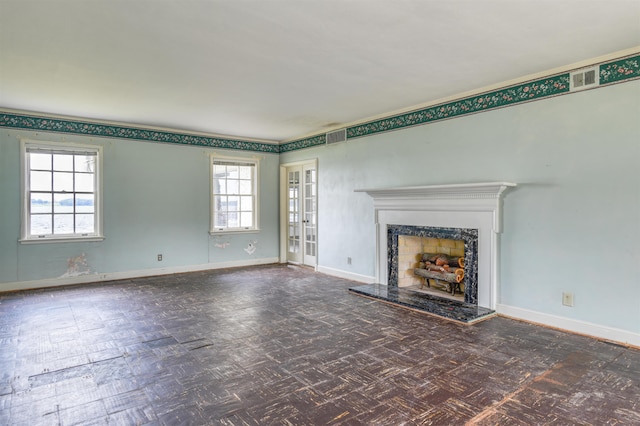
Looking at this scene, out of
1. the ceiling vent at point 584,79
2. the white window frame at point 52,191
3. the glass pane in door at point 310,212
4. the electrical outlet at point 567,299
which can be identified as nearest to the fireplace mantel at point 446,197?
the electrical outlet at point 567,299

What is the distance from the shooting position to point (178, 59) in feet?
10.9

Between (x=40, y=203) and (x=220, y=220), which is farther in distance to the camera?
(x=220, y=220)

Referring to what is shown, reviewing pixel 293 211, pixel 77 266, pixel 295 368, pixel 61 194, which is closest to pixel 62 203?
pixel 61 194

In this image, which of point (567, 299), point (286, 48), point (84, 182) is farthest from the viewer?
point (84, 182)

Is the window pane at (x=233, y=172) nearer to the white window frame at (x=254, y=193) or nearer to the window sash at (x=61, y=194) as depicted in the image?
the white window frame at (x=254, y=193)

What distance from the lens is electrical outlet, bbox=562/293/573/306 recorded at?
356 centimetres

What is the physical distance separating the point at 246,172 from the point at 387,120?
10.5 ft

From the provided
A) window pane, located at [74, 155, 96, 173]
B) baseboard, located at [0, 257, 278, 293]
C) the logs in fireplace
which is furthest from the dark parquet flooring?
window pane, located at [74, 155, 96, 173]

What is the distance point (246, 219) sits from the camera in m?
7.41

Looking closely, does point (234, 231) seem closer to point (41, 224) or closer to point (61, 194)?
point (61, 194)

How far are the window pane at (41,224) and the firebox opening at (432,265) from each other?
516cm

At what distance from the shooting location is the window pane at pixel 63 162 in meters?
5.60

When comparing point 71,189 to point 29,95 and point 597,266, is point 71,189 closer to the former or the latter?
point 29,95

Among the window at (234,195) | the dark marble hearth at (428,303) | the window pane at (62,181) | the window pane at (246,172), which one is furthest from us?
the window pane at (246,172)
